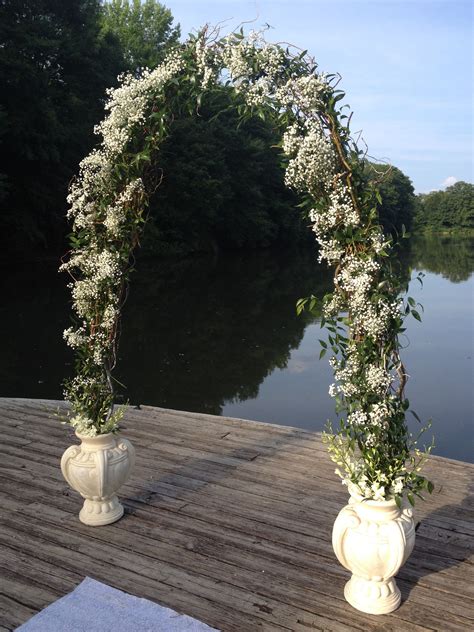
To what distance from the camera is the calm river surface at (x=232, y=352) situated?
336 inches

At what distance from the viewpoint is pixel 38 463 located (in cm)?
473

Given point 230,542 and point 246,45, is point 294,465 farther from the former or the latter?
point 246,45

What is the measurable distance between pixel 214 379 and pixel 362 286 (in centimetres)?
718

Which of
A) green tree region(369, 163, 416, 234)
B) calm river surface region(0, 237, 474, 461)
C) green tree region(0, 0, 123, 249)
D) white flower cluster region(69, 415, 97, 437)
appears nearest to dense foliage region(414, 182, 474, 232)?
green tree region(369, 163, 416, 234)

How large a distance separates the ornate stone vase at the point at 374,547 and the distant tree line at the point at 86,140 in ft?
35.2

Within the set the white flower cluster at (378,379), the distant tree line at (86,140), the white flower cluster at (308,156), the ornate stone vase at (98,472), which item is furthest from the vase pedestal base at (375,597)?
the distant tree line at (86,140)

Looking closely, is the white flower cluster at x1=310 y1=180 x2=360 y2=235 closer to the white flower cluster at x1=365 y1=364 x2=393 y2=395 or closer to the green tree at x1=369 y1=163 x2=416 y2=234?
the white flower cluster at x1=365 y1=364 x2=393 y2=395

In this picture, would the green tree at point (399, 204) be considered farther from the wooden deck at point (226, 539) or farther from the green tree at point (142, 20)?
the wooden deck at point (226, 539)

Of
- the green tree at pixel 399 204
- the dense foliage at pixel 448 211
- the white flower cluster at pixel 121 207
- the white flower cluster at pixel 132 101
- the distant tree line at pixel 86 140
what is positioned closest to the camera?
the white flower cluster at pixel 132 101

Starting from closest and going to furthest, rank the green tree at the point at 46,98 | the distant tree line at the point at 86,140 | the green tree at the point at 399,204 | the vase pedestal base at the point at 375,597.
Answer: the vase pedestal base at the point at 375,597, the green tree at the point at 46,98, the distant tree line at the point at 86,140, the green tree at the point at 399,204

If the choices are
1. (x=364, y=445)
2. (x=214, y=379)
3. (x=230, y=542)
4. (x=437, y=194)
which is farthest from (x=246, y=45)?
(x=437, y=194)

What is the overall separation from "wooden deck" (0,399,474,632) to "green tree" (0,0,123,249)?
1864 cm

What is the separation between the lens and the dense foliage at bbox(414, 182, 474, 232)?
73.5 meters

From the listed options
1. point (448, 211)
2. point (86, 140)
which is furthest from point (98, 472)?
point (448, 211)
